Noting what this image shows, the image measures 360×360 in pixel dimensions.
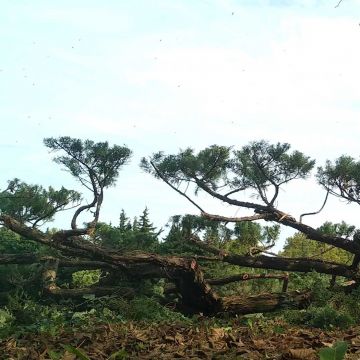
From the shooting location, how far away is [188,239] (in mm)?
12234

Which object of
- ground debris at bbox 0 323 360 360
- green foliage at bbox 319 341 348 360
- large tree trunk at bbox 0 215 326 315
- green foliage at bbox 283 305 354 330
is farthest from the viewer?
large tree trunk at bbox 0 215 326 315

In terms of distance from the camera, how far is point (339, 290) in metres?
10.9

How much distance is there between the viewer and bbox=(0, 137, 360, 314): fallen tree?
982 centimetres

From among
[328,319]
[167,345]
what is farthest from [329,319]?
[167,345]

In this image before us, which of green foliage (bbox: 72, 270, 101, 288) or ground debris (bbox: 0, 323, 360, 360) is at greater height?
green foliage (bbox: 72, 270, 101, 288)

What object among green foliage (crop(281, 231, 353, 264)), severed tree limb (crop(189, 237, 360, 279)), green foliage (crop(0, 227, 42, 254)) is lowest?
green foliage (crop(0, 227, 42, 254))

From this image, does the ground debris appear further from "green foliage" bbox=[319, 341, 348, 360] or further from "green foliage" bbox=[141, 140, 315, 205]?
"green foliage" bbox=[141, 140, 315, 205]

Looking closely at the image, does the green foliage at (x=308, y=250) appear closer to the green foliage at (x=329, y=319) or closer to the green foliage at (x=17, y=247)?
the green foliage at (x=17, y=247)

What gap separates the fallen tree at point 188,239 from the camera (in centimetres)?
982

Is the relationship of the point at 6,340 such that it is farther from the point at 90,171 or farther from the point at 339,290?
the point at 90,171

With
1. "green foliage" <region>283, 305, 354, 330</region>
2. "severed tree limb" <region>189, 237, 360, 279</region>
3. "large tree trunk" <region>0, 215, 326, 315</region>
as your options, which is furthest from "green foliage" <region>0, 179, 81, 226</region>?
"green foliage" <region>283, 305, 354, 330</region>

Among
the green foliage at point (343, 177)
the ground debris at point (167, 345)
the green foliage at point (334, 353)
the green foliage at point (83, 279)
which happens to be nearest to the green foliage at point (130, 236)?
the green foliage at point (83, 279)

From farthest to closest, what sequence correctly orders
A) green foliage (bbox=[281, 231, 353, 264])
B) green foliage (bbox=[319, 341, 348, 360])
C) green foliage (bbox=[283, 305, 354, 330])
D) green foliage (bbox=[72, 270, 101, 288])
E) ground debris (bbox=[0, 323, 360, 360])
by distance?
green foliage (bbox=[281, 231, 353, 264]) < green foliage (bbox=[72, 270, 101, 288]) < green foliage (bbox=[283, 305, 354, 330]) < ground debris (bbox=[0, 323, 360, 360]) < green foliage (bbox=[319, 341, 348, 360])

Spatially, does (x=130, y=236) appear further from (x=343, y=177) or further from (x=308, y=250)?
(x=308, y=250)
